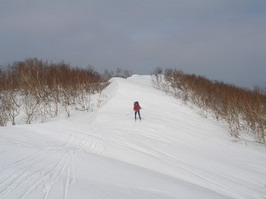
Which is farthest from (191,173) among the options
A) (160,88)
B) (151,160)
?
(160,88)

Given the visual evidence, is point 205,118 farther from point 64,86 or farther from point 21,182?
point 21,182

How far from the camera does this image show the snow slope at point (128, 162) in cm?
388

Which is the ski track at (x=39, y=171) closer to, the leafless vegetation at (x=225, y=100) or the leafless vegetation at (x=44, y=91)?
the leafless vegetation at (x=44, y=91)

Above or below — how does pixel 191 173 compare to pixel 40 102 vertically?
below

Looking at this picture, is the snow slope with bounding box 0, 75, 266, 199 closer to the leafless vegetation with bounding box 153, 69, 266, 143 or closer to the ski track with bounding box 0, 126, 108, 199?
the ski track with bounding box 0, 126, 108, 199

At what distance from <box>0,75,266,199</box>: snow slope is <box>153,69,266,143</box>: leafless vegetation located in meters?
1.39

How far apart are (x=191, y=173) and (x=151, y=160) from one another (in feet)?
4.14

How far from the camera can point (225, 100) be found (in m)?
14.7

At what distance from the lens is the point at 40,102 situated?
15.8 metres

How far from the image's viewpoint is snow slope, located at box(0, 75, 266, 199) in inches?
153

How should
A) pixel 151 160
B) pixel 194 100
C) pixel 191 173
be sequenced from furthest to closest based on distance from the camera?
pixel 194 100, pixel 151 160, pixel 191 173

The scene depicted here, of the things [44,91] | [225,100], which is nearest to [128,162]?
[225,100]

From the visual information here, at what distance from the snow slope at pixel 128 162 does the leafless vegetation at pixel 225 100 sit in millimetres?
1390

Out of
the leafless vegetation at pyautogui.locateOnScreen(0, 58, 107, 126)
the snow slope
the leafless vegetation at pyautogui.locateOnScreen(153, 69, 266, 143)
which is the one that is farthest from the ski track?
the leafless vegetation at pyautogui.locateOnScreen(153, 69, 266, 143)
